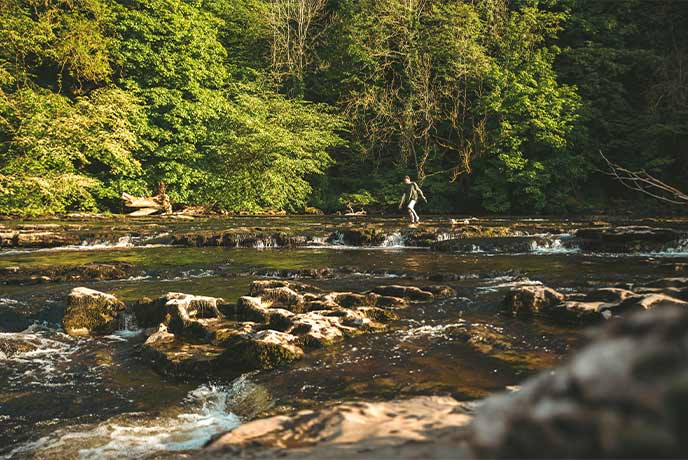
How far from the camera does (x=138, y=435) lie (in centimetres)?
381

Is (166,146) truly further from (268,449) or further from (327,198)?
(268,449)

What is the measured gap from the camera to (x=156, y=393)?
4.96 m

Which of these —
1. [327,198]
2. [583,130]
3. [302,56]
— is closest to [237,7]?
[302,56]

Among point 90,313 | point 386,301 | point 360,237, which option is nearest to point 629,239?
point 360,237

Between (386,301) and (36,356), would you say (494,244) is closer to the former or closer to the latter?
(386,301)

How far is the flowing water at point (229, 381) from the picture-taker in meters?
4.05

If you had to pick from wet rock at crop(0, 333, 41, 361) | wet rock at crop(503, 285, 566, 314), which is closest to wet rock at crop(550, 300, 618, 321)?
wet rock at crop(503, 285, 566, 314)

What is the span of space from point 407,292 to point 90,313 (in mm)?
4860

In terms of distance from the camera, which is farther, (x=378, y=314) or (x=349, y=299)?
(x=349, y=299)

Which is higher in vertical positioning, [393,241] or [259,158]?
[259,158]

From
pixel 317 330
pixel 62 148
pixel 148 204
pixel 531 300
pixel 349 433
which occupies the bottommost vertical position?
pixel 317 330

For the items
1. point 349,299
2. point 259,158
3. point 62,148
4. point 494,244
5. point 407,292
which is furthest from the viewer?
point 259,158

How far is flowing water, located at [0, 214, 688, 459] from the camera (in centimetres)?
405

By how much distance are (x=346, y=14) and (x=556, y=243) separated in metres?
27.0
